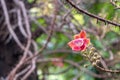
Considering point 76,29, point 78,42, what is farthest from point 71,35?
point 78,42

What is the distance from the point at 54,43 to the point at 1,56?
2.65 ft

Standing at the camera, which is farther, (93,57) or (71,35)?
(71,35)

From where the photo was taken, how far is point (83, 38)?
0.99 meters

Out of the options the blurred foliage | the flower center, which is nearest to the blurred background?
the blurred foliage

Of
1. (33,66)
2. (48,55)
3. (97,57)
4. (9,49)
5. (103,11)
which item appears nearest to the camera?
(97,57)

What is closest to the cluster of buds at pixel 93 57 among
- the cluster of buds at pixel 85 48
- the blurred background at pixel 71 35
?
the cluster of buds at pixel 85 48

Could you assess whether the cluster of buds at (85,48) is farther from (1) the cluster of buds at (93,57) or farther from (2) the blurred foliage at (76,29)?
(2) the blurred foliage at (76,29)

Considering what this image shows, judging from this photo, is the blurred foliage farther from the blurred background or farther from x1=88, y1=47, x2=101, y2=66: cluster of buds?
x1=88, y1=47, x2=101, y2=66: cluster of buds

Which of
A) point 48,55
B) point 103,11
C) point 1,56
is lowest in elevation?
point 48,55

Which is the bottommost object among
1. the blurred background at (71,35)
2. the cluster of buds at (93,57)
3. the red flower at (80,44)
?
the blurred background at (71,35)

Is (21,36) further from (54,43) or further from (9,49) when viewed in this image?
(54,43)

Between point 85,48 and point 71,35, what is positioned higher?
point 85,48

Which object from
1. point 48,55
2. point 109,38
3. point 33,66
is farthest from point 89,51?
point 48,55

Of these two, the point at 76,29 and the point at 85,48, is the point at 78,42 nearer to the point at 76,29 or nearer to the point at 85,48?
the point at 85,48
